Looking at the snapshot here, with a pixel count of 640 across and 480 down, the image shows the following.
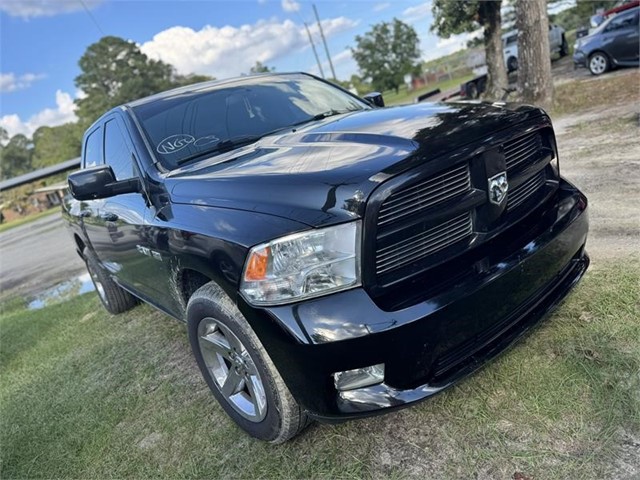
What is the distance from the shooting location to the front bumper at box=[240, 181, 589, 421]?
187cm

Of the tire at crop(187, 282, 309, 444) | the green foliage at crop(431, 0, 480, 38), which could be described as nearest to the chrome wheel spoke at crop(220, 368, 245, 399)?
the tire at crop(187, 282, 309, 444)

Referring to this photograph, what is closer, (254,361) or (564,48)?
(254,361)

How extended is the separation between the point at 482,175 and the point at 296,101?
1.84m

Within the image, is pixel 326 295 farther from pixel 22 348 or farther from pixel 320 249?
pixel 22 348

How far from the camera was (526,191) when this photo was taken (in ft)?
8.28

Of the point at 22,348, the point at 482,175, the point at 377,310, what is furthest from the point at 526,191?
the point at 22,348

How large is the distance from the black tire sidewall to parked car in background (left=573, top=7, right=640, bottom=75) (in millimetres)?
13111

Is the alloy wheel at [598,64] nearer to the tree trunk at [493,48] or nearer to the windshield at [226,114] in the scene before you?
the tree trunk at [493,48]

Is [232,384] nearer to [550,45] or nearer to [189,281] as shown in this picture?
[189,281]

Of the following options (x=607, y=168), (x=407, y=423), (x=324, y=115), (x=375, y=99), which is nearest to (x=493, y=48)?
(x=607, y=168)

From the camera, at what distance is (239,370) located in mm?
2469

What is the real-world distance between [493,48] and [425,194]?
14.5 m

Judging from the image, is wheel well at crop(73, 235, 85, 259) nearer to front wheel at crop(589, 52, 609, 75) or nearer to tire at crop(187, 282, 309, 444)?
tire at crop(187, 282, 309, 444)

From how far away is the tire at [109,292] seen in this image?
4812mm
